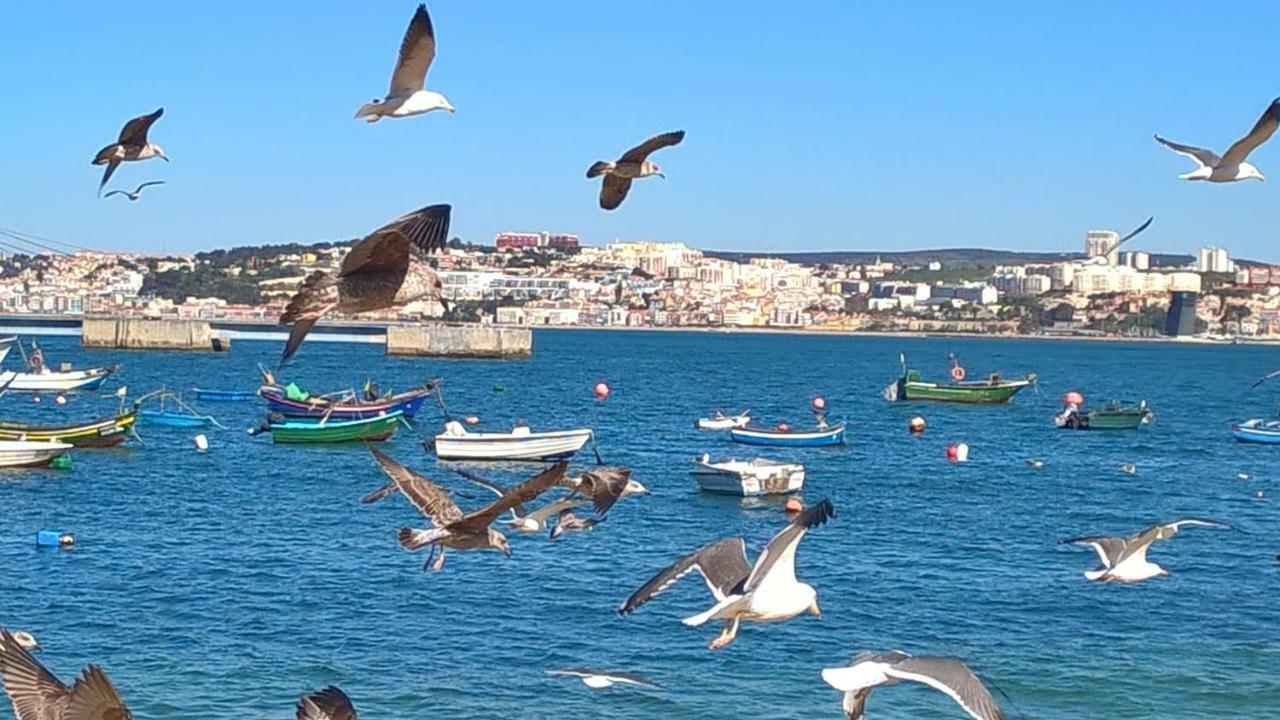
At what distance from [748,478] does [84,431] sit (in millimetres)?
16500

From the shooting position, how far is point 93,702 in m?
6.86

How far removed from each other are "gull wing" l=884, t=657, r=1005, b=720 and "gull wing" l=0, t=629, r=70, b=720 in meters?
3.40

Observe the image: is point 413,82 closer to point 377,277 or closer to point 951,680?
point 377,277

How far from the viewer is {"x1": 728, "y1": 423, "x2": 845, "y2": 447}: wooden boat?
44750 mm

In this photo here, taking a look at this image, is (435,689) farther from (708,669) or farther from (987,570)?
(987,570)

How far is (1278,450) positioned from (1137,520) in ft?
67.1

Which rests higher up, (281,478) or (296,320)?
(296,320)

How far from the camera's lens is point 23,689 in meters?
7.14

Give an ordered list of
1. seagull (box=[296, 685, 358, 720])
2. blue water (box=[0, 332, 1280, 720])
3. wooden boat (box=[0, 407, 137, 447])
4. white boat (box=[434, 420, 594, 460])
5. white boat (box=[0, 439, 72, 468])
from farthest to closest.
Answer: white boat (box=[434, 420, 594, 460]), wooden boat (box=[0, 407, 137, 447]), white boat (box=[0, 439, 72, 468]), blue water (box=[0, 332, 1280, 720]), seagull (box=[296, 685, 358, 720])

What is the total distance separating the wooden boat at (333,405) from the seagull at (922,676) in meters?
37.1

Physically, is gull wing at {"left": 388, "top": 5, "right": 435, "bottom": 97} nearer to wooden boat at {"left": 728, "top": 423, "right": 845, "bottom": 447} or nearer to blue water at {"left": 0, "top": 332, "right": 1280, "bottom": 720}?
blue water at {"left": 0, "top": 332, "right": 1280, "bottom": 720}

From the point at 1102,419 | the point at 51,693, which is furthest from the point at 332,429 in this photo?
the point at 51,693

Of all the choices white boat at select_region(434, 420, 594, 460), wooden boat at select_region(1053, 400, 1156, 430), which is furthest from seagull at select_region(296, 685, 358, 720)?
wooden boat at select_region(1053, 400, 1156, 430)

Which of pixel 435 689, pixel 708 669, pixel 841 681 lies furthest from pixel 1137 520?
pixel 841 681
